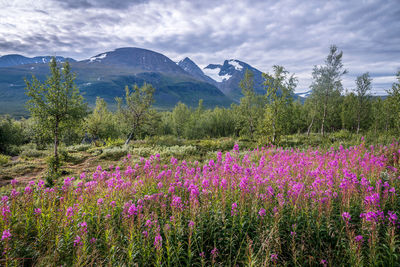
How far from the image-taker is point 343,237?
3.54 metres

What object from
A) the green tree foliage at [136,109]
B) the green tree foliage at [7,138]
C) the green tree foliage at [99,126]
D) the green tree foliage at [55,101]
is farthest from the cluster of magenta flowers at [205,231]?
the green tree foliage at [7,138]

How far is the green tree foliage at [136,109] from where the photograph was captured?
78.0 feet

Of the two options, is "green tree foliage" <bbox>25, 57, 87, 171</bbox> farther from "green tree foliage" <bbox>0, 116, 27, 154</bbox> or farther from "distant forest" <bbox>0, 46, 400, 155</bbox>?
"green tree foliage" <bbox>0, 116, 27, 154</bbox>

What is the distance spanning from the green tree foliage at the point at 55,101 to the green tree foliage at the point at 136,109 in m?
7.03

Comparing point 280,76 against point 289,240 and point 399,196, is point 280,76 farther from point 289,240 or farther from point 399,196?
point 289,240

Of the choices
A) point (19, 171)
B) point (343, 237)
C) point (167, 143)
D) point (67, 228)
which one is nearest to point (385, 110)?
point (167, 143)

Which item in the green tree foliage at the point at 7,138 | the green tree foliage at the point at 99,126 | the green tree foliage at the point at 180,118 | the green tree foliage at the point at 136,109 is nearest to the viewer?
the green tree foliage at the point at 136,109

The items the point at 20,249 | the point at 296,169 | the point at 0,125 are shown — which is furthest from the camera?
the point at 0,125

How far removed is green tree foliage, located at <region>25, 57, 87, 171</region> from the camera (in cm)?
1481

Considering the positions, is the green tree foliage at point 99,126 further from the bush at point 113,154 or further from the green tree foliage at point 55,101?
the bush at point 113,154

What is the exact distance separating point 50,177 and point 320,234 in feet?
39.8

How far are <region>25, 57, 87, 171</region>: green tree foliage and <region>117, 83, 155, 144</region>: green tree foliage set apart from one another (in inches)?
277

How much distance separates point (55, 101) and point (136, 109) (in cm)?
943

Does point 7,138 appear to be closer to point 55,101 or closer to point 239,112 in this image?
point 55,101
